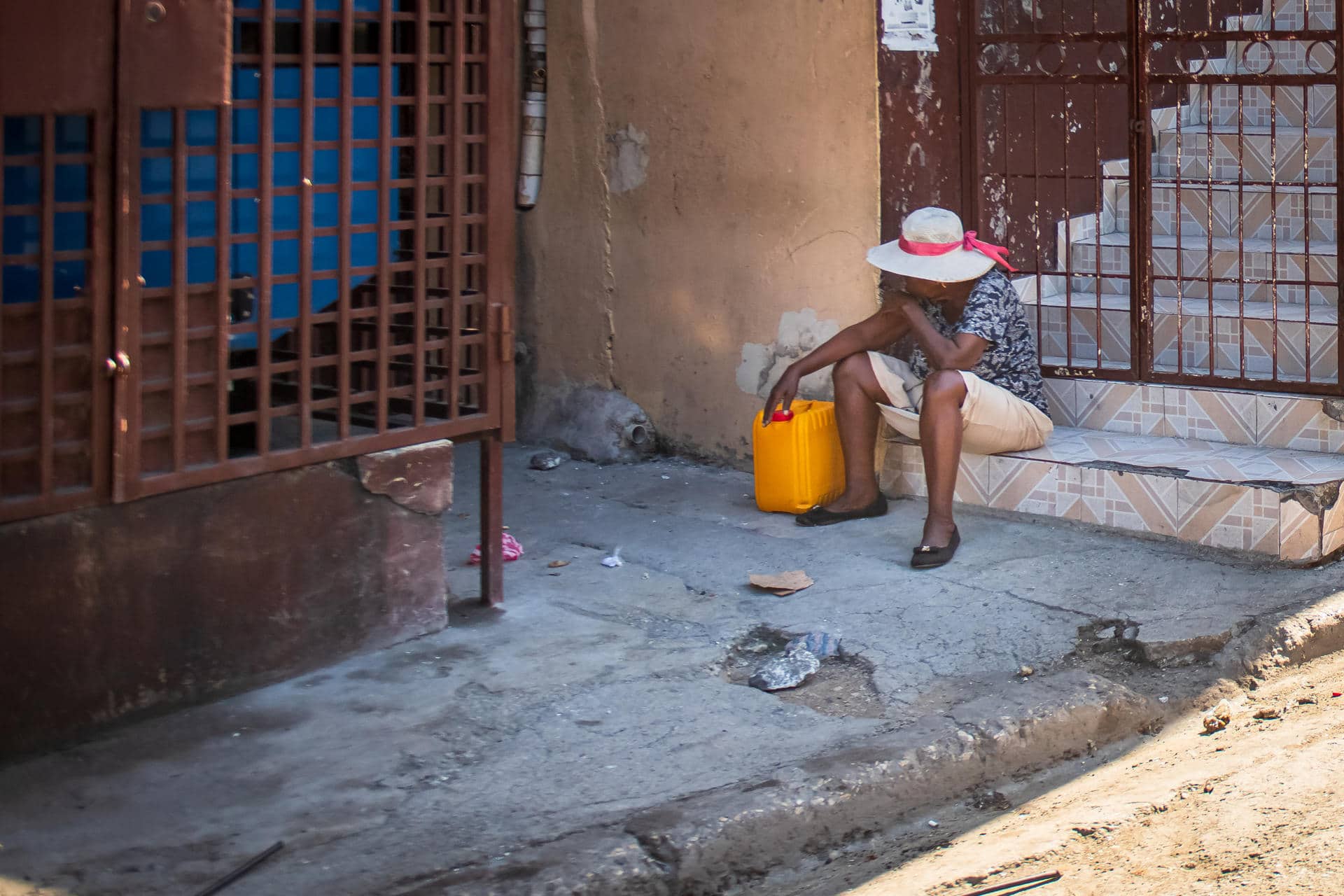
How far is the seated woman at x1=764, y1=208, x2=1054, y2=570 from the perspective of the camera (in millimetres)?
5855

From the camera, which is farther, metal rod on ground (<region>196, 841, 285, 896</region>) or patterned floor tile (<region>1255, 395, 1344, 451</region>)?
patterned floor tile (<region>1255, 395, 1344, 451</region>)

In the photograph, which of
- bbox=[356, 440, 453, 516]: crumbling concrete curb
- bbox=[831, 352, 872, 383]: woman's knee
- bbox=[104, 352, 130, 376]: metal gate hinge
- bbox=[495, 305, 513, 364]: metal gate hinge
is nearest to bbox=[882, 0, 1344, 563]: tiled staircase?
bbox=[831, 352, 872, 383]: woman's knee

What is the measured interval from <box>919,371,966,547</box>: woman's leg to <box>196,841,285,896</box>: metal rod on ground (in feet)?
9.42

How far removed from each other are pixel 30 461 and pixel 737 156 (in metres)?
3.68

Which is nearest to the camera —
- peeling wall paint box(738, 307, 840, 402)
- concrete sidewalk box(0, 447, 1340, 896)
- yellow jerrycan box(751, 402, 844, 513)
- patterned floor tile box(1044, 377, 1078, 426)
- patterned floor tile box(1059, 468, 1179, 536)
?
concrete sidewalk box(0, 447, 1340, 896)

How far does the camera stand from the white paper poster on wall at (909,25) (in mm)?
6445

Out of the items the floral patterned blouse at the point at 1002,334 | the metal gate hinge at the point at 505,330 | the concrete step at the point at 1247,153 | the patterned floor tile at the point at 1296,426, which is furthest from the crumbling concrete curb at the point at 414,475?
the concrete step at the point at 1247,153

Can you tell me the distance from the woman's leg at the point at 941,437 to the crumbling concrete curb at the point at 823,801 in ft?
4.17

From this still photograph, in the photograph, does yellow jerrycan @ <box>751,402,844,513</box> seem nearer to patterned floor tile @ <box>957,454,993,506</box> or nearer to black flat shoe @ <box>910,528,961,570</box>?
patterned floor tile @ <box>957,454,993,506</box>

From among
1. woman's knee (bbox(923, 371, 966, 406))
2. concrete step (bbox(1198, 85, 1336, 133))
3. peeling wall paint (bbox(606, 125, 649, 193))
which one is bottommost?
woman's knee (bbox(923, 371, 966, 406))

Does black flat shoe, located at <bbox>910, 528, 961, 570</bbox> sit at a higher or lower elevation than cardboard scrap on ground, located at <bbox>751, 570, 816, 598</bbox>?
higher

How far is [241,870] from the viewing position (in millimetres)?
3531

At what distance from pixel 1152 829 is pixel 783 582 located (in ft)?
6.25

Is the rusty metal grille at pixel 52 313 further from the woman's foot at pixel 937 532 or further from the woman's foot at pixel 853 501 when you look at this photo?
the woman's foot at pixel 853 501
